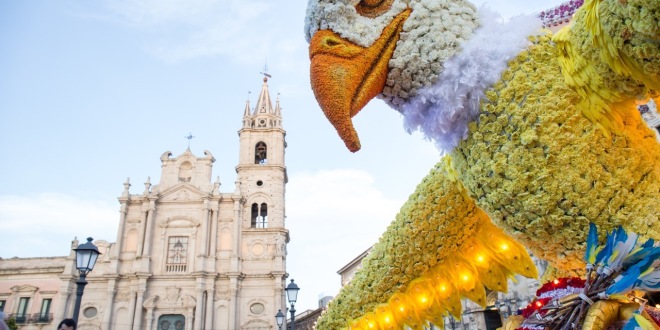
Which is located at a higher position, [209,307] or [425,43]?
[209,307]

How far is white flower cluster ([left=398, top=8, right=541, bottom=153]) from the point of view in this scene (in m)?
1.65

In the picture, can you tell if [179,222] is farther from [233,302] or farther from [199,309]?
[233,302]

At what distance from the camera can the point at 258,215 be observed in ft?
85.1

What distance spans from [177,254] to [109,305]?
3.85 meters

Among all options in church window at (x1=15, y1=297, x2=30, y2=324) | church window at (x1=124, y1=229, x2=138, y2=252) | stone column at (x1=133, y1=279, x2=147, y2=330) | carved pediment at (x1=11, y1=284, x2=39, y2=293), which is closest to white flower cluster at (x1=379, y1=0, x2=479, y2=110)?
stone column at (x1=133, y1=279, x2=147, y2=330)

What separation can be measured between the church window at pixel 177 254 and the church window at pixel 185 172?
3494 millimetres

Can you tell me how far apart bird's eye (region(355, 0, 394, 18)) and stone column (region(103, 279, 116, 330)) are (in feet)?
79.5

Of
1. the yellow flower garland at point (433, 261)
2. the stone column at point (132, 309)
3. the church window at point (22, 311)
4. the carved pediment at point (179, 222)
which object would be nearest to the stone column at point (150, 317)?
the stone column at point (132, 309)

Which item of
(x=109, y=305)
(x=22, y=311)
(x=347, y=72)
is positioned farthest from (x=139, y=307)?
(x=347, y=72)

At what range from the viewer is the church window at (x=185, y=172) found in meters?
26.4

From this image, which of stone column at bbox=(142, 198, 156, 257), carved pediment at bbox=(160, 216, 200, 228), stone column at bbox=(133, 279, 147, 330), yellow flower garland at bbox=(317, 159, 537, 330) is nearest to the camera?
yellow flower garland at bbox=(317, 159, 537, 330)

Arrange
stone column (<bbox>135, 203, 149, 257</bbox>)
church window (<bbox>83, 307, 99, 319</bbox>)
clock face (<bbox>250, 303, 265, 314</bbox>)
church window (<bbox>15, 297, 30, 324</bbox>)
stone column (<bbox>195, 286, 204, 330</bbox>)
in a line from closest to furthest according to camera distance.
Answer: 1. stone column (<bbox>195, 286, 204, 330</bbox>)
2. church window (<bbox>15, 297, 30, 324</bbox>)
3. church window (<bbox>83, 307, 99, 319</bbox>)
4. clock face (<bbox>250, 303, 265, 314</bbox>)
5. stone column (<bbox>135, 203, 149, 257</bbox>)

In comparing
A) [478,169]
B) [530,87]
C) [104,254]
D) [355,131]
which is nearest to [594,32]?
[530,87]

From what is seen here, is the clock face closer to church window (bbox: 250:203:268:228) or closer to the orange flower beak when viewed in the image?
church window (bbox: 250:203:268:228)
